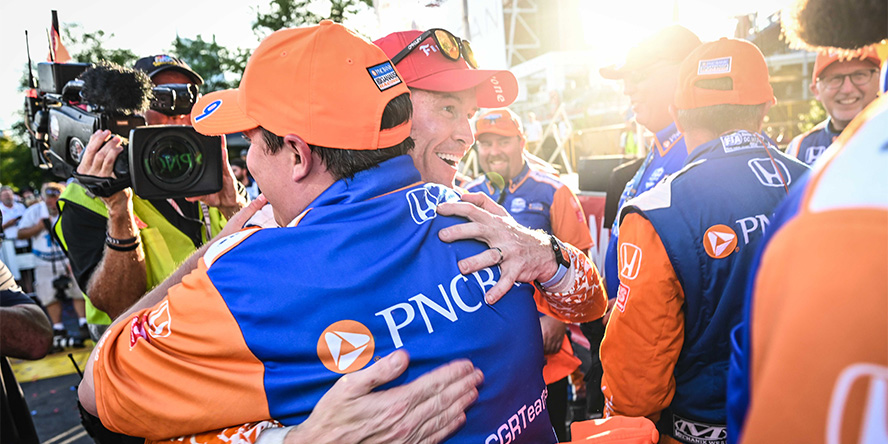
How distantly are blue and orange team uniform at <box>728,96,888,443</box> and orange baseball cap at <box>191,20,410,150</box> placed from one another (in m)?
1.00

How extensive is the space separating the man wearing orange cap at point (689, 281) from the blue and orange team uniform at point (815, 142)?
253 cm

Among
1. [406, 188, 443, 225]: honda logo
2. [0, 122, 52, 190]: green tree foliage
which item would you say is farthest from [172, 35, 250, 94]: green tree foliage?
[406, 188, 443, 225]: honda logo

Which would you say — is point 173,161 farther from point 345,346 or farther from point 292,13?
point 292,13

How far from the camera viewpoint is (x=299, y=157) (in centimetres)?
138

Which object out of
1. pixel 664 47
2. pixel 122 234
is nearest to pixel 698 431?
pixel 664 47

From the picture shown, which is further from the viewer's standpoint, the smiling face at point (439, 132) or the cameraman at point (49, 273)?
the cameraman at point (49, 273)

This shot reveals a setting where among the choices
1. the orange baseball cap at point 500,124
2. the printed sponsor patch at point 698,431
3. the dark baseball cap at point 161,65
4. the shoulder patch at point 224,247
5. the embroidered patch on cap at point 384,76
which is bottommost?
the printed sponsor patch at point 698,431

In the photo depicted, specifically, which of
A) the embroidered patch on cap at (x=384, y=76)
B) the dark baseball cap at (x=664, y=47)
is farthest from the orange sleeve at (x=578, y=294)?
the dark baseball cap at (x=664, y=47)

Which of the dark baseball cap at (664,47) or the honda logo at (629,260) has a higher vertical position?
the dark baseball cap at (664,47)

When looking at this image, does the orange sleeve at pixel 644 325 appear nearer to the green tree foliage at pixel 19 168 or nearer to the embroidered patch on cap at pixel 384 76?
the embroidered patch on cap at pixel 384 76

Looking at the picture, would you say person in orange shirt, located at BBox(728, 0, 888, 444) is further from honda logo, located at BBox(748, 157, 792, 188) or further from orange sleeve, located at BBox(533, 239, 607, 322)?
honda logo, located at BBox(748, 157, 792, 188)

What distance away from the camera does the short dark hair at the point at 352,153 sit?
1353 millimetres

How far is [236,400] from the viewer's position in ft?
3.62

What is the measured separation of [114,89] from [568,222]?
2699mm
